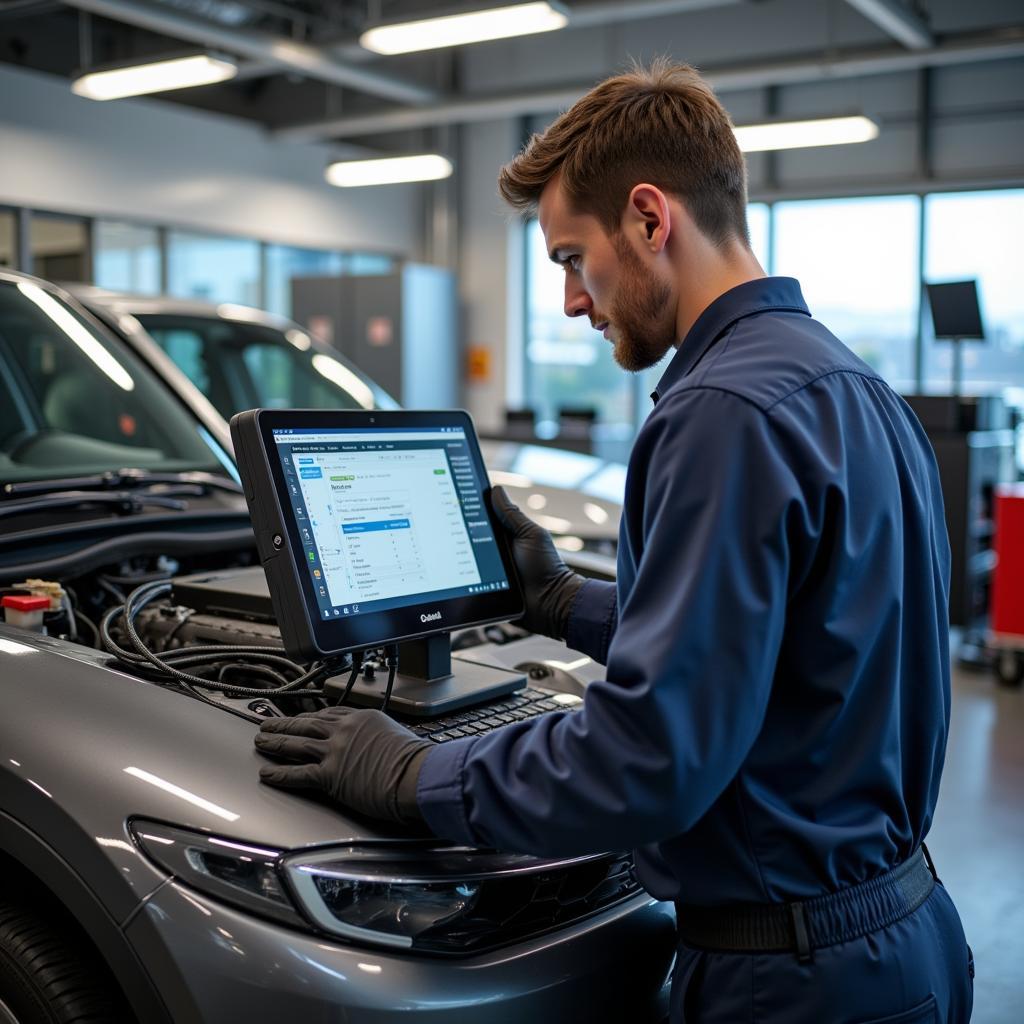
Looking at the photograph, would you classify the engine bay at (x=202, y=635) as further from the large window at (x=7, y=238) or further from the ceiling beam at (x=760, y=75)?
the large window at (x=7, y=238)

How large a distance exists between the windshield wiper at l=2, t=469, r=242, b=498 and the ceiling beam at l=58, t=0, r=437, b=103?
504 cm

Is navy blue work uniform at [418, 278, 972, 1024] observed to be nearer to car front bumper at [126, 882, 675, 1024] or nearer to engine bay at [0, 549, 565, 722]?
car front bumper at [126, 882, 675, 1024]

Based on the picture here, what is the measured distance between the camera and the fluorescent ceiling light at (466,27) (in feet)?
19.5

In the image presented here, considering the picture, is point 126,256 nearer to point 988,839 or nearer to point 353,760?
point 988,839

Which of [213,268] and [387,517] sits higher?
[213,268]

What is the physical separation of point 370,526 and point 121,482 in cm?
90

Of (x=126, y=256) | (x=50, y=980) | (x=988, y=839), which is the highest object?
(x=126, y=256)

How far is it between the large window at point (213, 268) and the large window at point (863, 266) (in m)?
4.68

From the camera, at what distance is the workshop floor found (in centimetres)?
264

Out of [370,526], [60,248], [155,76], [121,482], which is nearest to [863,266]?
[155,76]

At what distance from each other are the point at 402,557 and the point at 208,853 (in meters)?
0.50

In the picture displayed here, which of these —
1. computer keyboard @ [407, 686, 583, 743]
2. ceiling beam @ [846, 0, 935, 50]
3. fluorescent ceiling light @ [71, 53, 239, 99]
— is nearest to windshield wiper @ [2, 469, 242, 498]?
computer keyboard @ [407, 686, 583, 743]

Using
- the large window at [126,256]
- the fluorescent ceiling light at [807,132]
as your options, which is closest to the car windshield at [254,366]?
the fluorescent ceiling light at [807,132]

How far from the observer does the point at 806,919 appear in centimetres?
115
